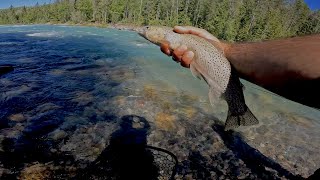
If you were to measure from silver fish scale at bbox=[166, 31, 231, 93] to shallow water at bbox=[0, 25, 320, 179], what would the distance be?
3463 millimetres

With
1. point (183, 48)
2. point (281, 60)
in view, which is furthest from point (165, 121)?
point (281, 60)

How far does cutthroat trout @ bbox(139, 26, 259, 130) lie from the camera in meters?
3.19

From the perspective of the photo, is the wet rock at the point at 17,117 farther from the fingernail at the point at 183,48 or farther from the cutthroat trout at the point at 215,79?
the fingernail at the point at 183,48

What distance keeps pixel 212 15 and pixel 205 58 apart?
3024 inches

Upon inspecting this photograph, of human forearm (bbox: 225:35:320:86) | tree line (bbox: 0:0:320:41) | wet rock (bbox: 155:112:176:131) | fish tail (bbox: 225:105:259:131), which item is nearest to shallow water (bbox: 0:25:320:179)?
wet rock (bbox: 155:112:176:131)

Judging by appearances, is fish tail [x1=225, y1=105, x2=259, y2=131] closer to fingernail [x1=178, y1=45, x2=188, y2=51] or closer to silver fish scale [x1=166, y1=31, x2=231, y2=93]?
silver fish scale [x1=166, y1=31, x2=231, y2=93]

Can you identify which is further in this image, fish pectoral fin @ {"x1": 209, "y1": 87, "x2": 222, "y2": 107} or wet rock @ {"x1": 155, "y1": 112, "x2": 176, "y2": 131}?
wet rock @ {"x1": 155, "y1": 112, "x2": 176, "y2": 131}

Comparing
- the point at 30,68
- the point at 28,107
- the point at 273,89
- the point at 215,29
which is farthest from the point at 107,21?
the point at 273,89

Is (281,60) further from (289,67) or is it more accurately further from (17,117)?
(17,117)

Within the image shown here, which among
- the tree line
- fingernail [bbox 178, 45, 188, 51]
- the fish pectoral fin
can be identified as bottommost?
the tree line

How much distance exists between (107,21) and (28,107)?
316 ft

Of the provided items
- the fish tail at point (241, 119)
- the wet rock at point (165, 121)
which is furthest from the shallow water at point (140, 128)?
the fish tail at point (241, 119)

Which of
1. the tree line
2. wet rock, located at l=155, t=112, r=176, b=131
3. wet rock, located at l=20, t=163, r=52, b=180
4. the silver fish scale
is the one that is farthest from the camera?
the tree line

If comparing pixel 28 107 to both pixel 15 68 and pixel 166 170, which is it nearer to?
pixel 166 170
